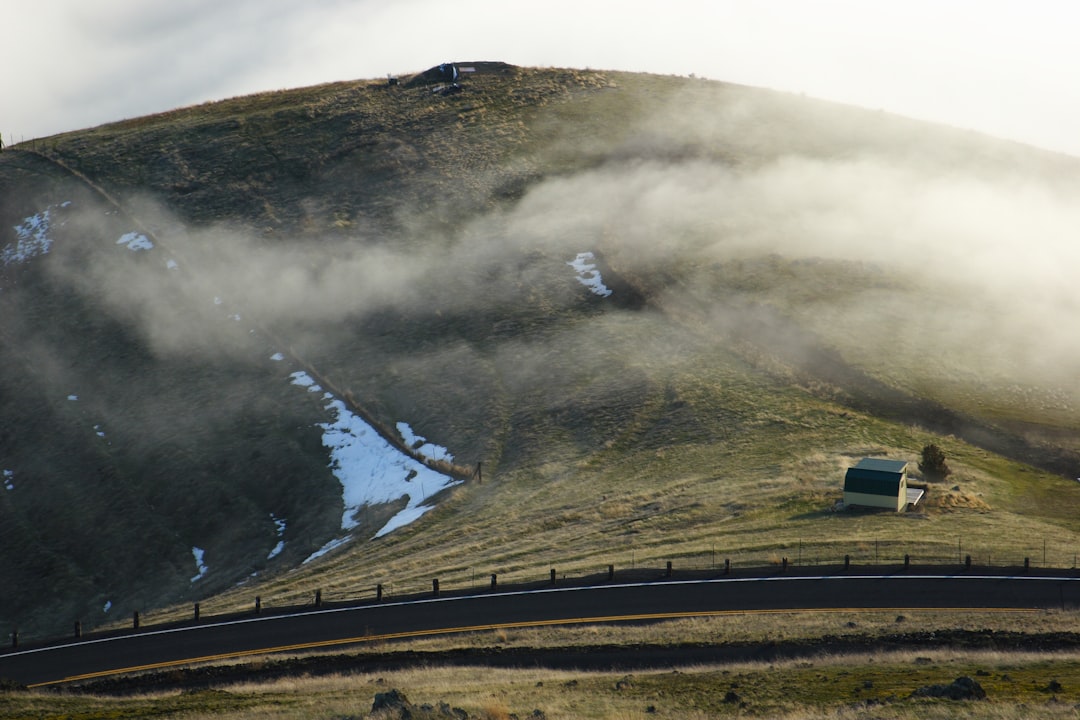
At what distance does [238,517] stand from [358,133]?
6763 centimetres

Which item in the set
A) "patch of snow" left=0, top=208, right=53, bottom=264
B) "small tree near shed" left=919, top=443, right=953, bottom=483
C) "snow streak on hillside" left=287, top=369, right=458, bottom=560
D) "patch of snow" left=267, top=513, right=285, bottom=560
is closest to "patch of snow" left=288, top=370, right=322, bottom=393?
"snow streak on hillside" left=287, top=369, right=458, bottom=560

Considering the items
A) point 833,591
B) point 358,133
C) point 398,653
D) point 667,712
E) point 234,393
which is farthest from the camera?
point 358,133

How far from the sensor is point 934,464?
5194 cm

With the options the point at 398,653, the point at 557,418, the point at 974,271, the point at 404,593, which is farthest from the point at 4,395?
the point at 974,271

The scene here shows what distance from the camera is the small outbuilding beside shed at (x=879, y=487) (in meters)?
47.8

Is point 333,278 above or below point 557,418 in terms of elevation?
above

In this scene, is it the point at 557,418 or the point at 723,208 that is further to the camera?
the point at 723,208

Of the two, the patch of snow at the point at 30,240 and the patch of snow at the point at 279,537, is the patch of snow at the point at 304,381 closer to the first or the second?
the patch of snow at the point at 279,537

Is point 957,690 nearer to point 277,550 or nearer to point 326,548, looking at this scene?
point 326,548

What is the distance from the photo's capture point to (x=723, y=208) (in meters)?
101

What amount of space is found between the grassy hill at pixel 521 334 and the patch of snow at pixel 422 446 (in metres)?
0.85

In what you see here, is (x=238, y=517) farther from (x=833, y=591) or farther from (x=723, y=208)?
(x=723, y=208)

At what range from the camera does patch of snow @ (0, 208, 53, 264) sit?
10294 centimetres

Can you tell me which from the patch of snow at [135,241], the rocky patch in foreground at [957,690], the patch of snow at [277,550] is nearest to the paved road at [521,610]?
the rocky patch in foreground at [957,690]
